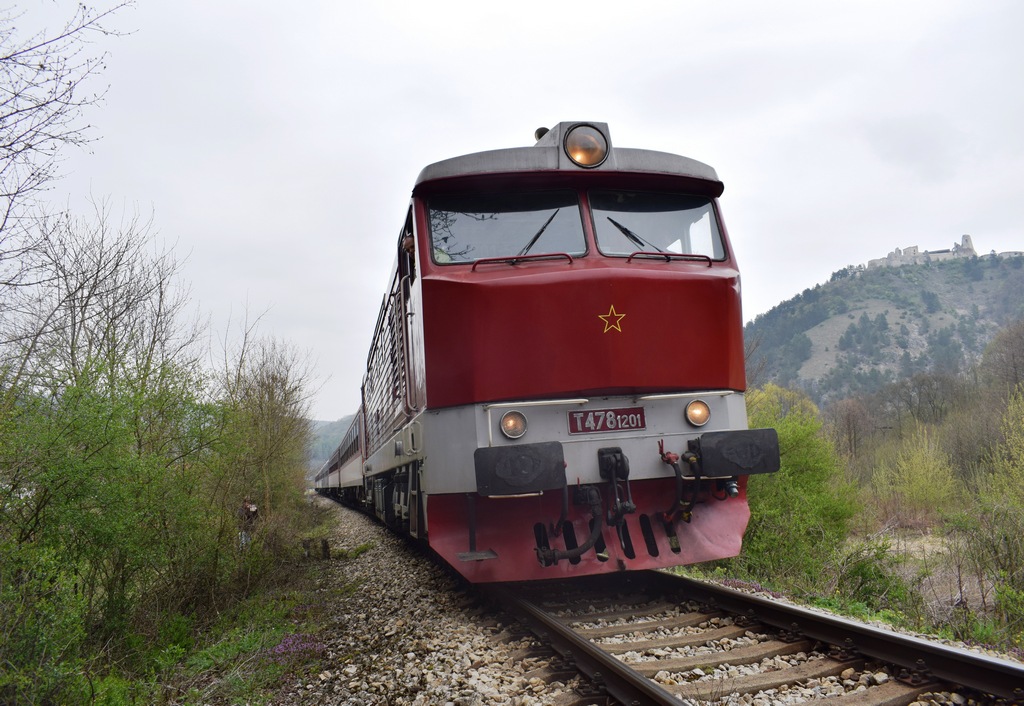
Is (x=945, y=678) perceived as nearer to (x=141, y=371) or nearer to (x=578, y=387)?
(x=578, y=387)

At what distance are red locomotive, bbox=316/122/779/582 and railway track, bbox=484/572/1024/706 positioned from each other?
43 centimetres

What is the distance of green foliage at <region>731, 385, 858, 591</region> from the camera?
8.59 m

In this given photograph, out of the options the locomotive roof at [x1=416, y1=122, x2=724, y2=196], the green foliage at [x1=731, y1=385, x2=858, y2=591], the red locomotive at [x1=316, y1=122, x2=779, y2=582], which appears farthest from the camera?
the green foliage at [x1=731, y1=385, x2=858, y2=591]

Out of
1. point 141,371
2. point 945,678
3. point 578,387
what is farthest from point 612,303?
point 141,371

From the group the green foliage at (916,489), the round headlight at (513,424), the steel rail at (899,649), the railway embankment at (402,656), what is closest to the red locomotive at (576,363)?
the round headlight at (513,424)

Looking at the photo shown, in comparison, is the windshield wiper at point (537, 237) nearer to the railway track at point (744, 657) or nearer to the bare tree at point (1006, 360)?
the railway track at point (744, 657)

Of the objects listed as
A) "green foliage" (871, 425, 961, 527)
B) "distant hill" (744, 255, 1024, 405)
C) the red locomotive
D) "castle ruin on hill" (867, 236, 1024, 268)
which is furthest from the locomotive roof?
"castle ruin on hill" (867, 236, 1024, 268)

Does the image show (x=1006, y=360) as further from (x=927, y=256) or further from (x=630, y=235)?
(x=927, y=256)

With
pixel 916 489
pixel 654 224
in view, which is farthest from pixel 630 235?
pixel 916 489

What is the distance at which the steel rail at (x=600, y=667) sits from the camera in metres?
3.29

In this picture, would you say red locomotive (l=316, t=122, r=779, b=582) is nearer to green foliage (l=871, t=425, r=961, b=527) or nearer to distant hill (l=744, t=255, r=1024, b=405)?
green foliage (l=871, t=425, r=961, b=527)

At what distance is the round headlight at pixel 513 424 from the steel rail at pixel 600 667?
1.28 meters

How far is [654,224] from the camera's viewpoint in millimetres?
5871

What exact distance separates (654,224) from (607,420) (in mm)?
1769
